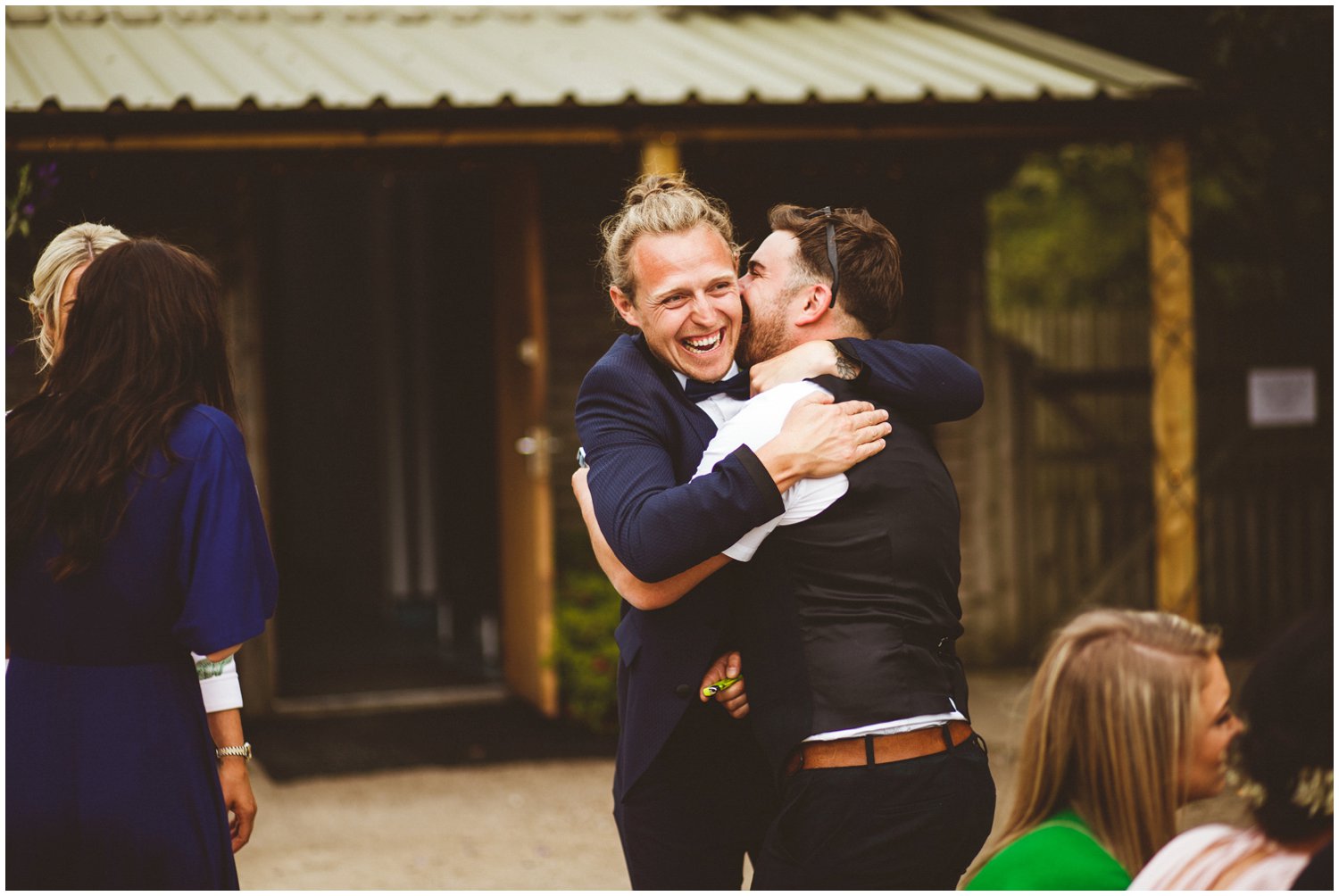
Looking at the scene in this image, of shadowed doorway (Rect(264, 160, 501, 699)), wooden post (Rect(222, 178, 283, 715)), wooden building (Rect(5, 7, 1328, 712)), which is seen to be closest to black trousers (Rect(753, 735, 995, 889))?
wooden building (Rect(5, 7, 1328, 712))

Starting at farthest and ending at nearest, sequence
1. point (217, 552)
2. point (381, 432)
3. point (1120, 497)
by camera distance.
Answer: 1. point (381, 432)
2. point (1120, 497)
3. point (217, 552)

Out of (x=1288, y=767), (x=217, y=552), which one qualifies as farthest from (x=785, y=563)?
(x=217, y=552)

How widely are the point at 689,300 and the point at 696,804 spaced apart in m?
0.89

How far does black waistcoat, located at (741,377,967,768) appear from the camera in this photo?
86.7 inches

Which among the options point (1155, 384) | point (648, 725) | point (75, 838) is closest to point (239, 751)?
point (75, 838)

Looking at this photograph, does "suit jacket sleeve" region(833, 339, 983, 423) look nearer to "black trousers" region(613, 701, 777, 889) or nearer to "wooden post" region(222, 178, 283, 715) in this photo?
"black trousers" region(613, 701, 777, 889)

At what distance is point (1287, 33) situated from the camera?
7285mm

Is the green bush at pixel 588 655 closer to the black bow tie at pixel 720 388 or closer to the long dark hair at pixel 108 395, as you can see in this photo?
the black bow tie at pixel 720 388

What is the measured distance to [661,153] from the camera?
6418 millimetres

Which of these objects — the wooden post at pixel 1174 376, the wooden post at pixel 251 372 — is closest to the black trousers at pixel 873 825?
the wooden post at pixel 1174 376

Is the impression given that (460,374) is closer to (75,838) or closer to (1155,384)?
(1155,384)

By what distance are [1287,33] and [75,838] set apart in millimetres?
7058

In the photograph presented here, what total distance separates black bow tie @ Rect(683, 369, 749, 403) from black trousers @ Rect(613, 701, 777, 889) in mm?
554

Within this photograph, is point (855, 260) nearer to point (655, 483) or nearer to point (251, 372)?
point (655, 483)
